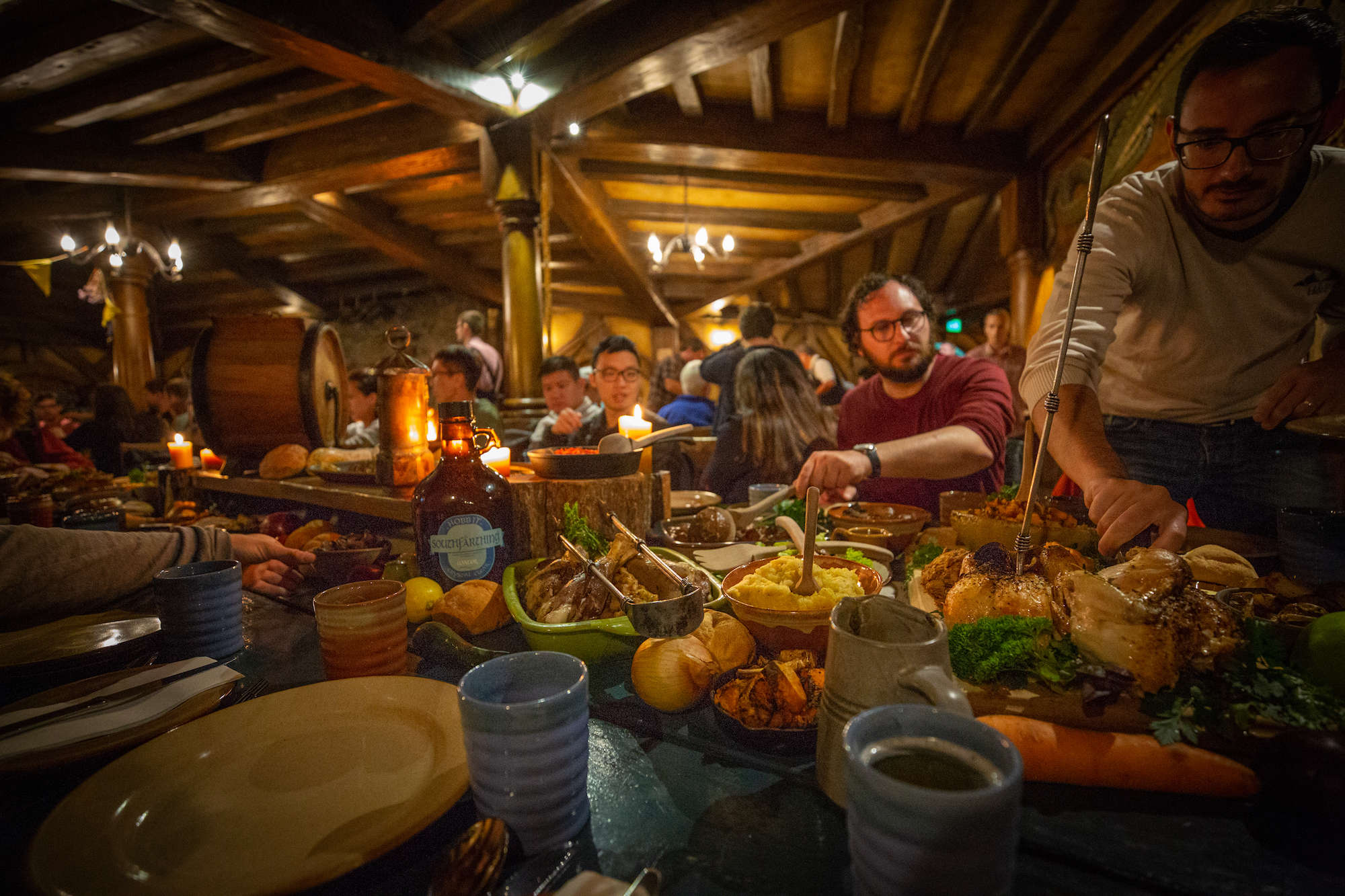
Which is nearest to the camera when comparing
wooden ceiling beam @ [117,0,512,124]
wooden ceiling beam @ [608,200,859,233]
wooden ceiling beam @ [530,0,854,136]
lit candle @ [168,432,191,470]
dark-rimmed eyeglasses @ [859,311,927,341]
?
dark-rimmed eyeglasses @ [859,311,927,341]

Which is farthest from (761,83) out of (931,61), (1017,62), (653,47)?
(1017,62)

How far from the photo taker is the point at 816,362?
1007 centimetres

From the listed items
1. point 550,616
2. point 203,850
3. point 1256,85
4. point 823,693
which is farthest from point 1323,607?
point 203,850

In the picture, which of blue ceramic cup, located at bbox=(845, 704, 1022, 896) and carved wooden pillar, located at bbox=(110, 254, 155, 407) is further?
carved wooden pillar, located at bbox=(110, 254, 155, 407)

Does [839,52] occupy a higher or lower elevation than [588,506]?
higher

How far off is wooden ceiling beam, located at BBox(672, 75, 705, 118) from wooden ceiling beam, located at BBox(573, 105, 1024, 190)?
0.11 meters

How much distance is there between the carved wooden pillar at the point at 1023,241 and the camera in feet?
22.6

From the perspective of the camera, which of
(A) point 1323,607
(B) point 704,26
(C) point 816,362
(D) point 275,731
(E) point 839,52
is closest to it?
(D) point 275,731

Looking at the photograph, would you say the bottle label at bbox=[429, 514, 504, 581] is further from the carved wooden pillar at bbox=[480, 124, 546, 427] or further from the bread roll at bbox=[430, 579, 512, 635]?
the carved wooden pillar at bbox=[480, 124, 546, 427]

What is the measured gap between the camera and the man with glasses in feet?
17.0

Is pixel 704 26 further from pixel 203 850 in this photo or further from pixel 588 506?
pixel 203 850

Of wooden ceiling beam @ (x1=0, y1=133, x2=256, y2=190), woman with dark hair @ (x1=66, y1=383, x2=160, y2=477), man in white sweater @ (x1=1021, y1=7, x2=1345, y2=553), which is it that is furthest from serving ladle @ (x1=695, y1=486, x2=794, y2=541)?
woman with dark hair @ (x1=66, y1=383, x2=160, y2=477)

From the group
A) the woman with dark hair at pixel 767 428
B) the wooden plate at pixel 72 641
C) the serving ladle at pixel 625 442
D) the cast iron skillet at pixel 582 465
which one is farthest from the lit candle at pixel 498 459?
the woman with dark hair at pixel 767 428

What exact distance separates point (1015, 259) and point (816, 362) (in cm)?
350
